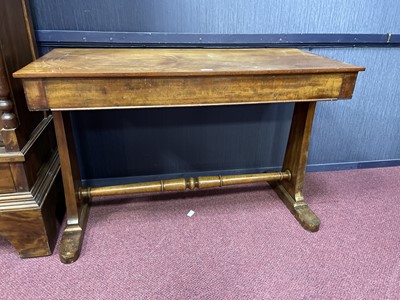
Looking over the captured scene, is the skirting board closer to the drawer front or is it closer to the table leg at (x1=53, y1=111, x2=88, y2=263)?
the table leg at (x1=53, y1=111, x2=88, y2=263)

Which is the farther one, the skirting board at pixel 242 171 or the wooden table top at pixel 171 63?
the skirting board at pixel 242 171

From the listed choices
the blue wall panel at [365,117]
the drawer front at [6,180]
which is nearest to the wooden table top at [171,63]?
the drawer front at [6,180]

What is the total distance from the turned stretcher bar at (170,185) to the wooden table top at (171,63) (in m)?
0.64

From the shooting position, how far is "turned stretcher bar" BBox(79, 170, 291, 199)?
1.63 metres

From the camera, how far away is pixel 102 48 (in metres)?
1.57

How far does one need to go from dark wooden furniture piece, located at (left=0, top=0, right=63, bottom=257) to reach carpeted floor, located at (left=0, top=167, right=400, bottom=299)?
0.45ft

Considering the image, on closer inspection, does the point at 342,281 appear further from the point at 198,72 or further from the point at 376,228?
the point at 198,72

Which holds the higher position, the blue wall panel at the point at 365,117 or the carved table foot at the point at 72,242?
the blue wall panel at the point at 365,117

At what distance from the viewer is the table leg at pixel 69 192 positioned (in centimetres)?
132

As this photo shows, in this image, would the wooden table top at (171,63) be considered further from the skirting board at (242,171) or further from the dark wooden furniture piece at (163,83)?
the skirting board at (242,171)

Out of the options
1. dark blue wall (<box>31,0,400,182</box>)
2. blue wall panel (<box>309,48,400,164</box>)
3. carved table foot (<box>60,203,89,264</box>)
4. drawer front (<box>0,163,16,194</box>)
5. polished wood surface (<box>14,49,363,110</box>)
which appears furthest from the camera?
blue wall panel (<box>309,48,400,164</box>)

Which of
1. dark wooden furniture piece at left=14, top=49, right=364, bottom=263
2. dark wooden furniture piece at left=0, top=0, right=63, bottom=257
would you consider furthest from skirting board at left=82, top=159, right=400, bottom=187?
dark wooden furniture piece at left=0, top=0, right=63, bottom=257

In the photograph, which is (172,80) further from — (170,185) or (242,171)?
(242,171)


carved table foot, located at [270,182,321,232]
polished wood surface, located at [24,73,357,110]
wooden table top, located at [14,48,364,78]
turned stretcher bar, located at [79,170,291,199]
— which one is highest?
wooden table top, located at [14,48,364,78]
